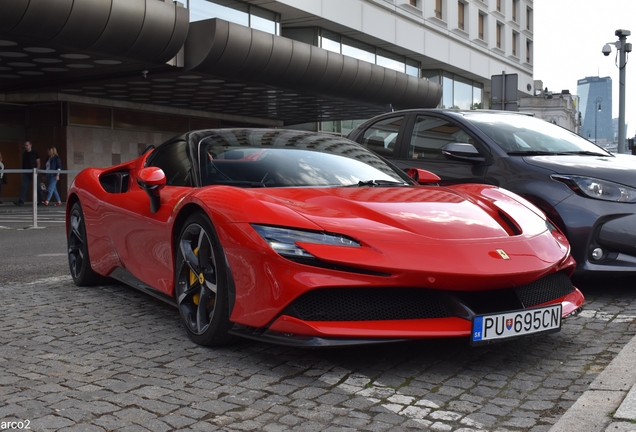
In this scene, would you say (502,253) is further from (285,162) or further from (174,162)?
(174,162)

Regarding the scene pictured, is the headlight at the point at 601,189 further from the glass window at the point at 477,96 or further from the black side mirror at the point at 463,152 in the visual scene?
the glass window at the point at 477,96

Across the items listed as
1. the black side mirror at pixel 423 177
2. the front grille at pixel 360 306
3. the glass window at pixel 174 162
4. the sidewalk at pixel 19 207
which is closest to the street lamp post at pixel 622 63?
the sidewalk at pixel 19 207

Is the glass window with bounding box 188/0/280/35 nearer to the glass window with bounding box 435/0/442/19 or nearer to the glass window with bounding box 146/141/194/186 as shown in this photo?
the glass window with bounding box 435/0/442/19

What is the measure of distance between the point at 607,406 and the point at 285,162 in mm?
2349

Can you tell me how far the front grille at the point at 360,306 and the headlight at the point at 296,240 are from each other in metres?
0.20

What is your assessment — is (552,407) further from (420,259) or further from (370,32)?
(370,32)

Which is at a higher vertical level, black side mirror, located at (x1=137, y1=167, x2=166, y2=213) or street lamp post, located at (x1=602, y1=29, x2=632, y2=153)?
street lamp post, located at (x1=602, y1=29, x2=632, y2=153)

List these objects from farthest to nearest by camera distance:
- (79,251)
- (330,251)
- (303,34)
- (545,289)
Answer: (303,34)
(79,251)
(545,289)
(330,251)

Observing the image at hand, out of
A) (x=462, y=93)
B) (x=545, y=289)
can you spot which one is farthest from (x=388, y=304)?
(x=462, y=93)

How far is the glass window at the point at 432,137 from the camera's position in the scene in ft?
20.8

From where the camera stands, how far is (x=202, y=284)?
3865 mm

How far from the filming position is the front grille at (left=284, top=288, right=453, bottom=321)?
327 centimetres

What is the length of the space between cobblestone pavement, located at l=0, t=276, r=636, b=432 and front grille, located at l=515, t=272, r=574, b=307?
0.29m

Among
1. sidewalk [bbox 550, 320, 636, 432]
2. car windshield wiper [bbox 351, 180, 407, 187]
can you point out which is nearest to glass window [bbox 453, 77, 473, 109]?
car windshield wiper [bbox 351, 180, 407, 187]
